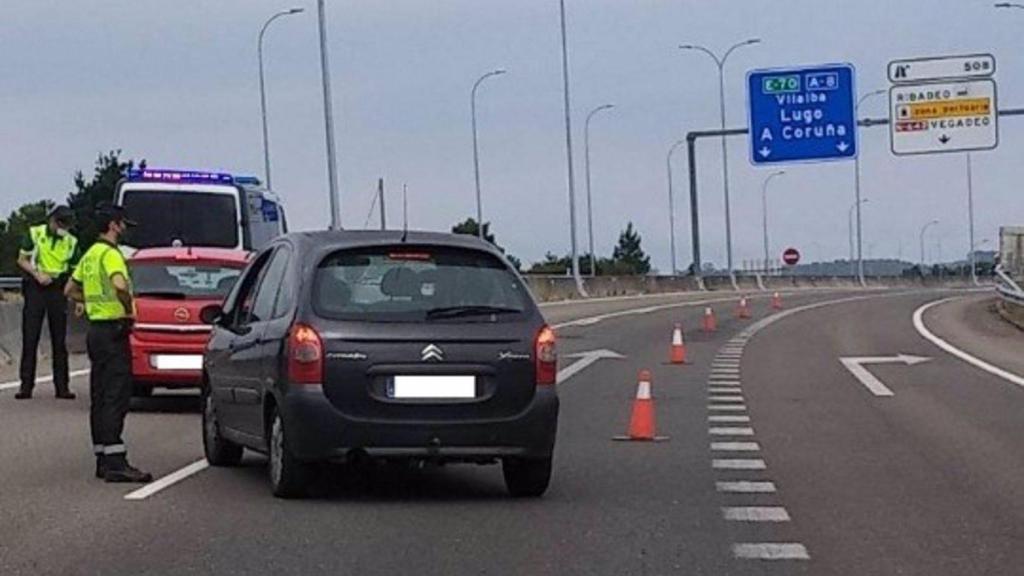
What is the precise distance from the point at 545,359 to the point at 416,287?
2.85 feet

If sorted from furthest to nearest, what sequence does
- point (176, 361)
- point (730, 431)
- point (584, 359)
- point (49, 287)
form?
point (584, 359) < point (49, 287) < point (176, 361) < point (730, 431)

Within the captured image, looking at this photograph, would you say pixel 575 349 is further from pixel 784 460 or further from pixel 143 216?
pixel 784 460

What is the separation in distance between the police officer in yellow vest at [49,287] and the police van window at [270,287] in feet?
20.3

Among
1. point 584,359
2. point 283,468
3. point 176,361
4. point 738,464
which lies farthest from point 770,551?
point 584,359

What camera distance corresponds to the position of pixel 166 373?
1773cm

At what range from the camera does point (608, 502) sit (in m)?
11.9

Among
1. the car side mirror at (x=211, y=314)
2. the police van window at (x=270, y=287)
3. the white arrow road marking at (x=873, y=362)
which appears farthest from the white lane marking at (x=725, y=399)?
the police van window at (x=270, y=287)

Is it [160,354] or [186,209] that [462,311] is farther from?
[186,209]

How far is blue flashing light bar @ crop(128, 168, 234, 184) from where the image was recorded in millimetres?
32156

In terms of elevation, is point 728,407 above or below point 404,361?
below

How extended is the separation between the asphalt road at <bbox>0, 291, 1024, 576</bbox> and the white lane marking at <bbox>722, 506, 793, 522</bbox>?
2cm

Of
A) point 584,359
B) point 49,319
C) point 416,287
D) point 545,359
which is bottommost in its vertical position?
point 584,359

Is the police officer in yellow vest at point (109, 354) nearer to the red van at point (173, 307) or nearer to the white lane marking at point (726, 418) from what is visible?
the red van at point (173, 307)

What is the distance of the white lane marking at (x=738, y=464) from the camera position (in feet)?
45.3
